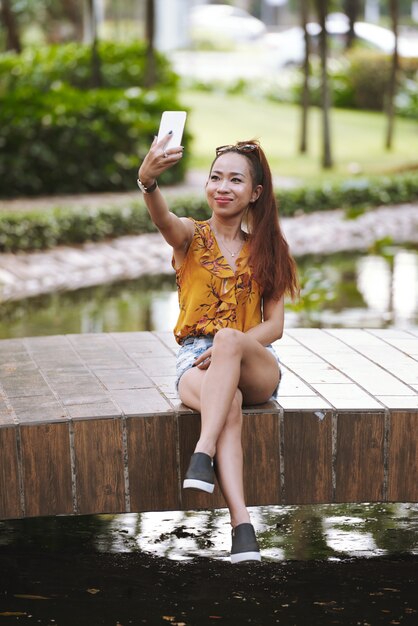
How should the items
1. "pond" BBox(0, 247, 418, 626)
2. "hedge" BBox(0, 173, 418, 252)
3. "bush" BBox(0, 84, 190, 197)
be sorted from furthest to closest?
1. "bush" BBox(0, 84, 190, 197)
2. "hedge" BBox(0, 173, 418, 252)
3. "pond" BBox(0, 247, 418, 626)

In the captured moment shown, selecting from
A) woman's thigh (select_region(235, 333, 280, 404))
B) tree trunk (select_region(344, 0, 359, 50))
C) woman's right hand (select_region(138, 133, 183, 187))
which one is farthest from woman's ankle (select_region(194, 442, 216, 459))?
tree trunk (select_region(344, 0, 359, 50))

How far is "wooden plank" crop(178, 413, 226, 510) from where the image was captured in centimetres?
373

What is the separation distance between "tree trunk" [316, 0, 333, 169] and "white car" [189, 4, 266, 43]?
2631 centimetres

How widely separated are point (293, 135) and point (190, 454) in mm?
18332

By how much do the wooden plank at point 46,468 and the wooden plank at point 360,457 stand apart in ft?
2.88

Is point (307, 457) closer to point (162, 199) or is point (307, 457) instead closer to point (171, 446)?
point (171, 446)

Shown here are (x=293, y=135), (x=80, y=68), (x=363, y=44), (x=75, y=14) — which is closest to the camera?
(x=80, y=68)

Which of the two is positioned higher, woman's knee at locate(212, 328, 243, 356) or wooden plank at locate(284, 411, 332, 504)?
woman's knee at locate(212, 328, 243, 356)

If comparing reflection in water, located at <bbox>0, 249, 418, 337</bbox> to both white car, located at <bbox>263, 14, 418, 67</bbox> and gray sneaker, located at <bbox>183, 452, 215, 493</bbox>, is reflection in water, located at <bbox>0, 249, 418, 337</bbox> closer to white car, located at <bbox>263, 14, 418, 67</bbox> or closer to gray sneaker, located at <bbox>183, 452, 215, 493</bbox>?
gray sneaker, located at <bbox>183, 452, 215, 493</bbox>

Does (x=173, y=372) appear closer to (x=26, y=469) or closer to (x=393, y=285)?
(x=26, y=469)

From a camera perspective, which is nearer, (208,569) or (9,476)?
(9,476)

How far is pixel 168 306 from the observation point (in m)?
8.87

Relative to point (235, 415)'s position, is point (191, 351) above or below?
above

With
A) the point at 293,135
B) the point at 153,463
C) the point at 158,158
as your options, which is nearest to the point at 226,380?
the point at 153,463
